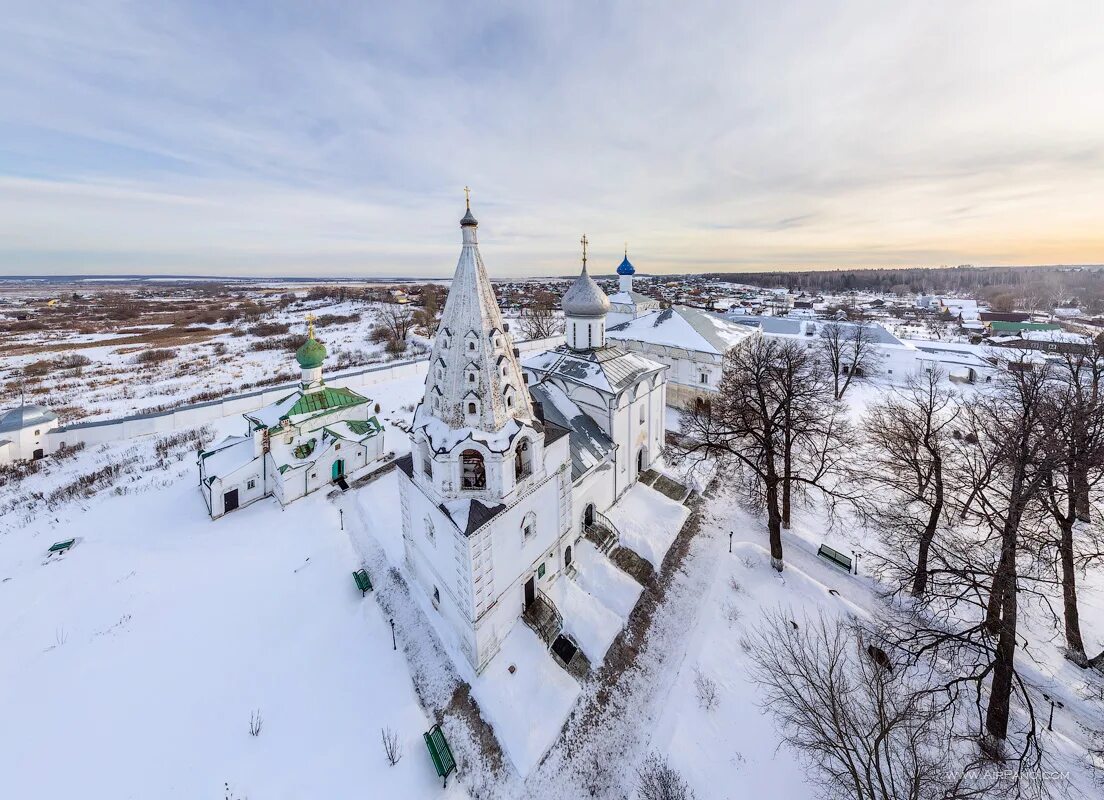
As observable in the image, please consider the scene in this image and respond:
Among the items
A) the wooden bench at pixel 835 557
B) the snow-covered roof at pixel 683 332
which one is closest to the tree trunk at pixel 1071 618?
the wooden bench at pixel 835 557

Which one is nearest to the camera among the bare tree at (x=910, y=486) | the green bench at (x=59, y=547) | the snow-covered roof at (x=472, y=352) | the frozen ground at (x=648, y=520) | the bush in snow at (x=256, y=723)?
the snow-covered roof at (x=472, y=352)

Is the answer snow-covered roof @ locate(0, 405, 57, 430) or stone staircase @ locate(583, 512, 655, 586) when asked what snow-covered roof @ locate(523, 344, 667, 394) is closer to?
stone staircase @ locate(583, 512, 655, 586)

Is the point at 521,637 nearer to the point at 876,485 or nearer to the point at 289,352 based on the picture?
the point at 876,485

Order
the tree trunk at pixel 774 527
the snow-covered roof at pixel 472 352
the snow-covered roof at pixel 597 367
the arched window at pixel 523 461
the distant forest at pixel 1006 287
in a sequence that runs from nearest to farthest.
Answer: the snow-covered roof at pixel 472 352
the arched window at pixel 523 461
the tree trunk at pixel 774 527
the snow-covered roof at pixel 597 367
the distant forest at pixel 1006 287

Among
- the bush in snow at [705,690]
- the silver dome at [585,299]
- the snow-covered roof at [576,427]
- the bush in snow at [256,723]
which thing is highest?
the silver dome at [585,299]

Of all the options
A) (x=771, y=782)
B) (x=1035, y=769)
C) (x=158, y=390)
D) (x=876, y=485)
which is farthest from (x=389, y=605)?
(x=158, y=390)

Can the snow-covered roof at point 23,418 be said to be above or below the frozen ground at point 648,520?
above

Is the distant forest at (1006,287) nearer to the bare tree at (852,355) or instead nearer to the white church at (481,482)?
the bare tree at (852,355)
